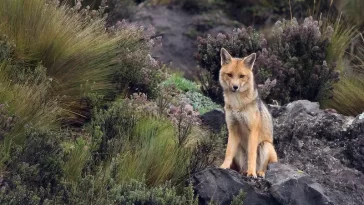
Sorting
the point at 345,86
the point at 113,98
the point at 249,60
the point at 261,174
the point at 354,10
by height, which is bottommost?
the point at 261,174

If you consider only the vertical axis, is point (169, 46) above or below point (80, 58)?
below

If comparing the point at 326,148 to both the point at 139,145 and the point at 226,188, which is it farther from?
the point at 139,145

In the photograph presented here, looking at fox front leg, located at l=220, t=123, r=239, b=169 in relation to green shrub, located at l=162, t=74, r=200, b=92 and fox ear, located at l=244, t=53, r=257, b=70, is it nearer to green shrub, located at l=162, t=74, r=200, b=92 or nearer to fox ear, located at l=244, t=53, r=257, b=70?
fox ear, located at l=244, t=53, r=257, b=70

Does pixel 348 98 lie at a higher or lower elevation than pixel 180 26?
lower

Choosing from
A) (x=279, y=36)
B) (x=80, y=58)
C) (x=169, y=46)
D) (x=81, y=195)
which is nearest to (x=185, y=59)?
A: (x=169, y=46)

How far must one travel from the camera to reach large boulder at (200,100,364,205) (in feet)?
26.0

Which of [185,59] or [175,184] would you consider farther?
[185,59]

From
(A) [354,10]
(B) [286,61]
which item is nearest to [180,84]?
(B) [286,61]

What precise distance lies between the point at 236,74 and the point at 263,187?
1.35 meters

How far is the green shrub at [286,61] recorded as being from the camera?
11391mm

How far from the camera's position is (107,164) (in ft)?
25.9

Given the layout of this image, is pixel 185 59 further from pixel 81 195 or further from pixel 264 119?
pixel 81 195

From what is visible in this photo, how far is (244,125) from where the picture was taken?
327 inches

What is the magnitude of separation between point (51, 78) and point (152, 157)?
5.06 ft
